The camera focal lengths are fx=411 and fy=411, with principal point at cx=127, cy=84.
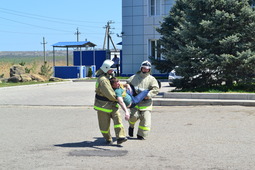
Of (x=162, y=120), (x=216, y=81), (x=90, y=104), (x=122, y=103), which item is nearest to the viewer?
(x=122, y=103)

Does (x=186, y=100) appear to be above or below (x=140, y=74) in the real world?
below

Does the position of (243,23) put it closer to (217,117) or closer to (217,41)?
(217,41)

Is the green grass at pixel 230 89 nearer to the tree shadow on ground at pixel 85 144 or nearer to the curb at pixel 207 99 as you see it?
the curb at pixel 207 99

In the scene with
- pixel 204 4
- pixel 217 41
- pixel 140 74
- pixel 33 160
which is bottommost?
pixel 33 160

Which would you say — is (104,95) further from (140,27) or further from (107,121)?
(140,27)

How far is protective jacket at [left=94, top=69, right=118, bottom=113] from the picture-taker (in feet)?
24.6

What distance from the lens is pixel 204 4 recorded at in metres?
15.7

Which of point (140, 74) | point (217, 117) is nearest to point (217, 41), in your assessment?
point (217, 117)

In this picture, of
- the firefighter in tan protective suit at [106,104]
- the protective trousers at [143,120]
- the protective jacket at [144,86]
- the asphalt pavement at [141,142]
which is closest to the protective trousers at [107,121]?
the firefighter in tan protective suit at [106,104]

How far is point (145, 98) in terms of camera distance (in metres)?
8.21

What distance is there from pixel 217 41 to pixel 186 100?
293 centimetres

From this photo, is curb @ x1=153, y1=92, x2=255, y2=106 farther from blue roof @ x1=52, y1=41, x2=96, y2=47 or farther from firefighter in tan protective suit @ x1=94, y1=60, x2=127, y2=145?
blue roof @ x1=52, y1=41, x2=96, y2=47

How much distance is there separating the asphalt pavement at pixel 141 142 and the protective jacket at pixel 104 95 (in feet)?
2.45

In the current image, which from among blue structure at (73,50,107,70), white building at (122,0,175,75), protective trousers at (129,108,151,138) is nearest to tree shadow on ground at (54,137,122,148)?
protective trousers at (129,108,151,138)
